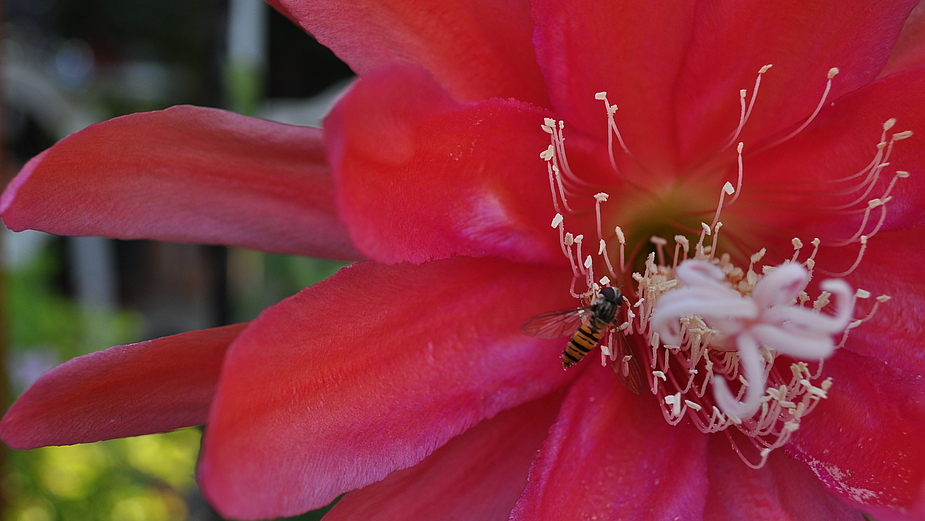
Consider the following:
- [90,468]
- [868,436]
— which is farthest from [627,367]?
[90,468]

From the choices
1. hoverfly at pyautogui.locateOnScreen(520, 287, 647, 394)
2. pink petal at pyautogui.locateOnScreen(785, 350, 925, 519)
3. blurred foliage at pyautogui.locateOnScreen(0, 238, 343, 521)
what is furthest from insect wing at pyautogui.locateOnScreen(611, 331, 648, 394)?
blurred foliage at pyautogui.locateOnScreen(0, 238, 343, 521)

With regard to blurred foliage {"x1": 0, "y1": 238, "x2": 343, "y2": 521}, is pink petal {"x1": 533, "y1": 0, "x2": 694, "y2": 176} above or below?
above

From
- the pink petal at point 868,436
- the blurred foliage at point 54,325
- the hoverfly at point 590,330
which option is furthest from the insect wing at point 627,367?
the blurred foliage at point 54,325

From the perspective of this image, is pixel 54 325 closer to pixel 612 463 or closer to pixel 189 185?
pixel 189 185

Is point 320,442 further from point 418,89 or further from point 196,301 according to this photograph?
point 196,301

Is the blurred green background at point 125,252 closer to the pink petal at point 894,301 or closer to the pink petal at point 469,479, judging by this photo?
the pink petal at point 469,479

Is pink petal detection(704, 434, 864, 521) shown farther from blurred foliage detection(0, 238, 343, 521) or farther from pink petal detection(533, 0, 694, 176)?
blurred foliage detection(0, 238, 343, 521)
